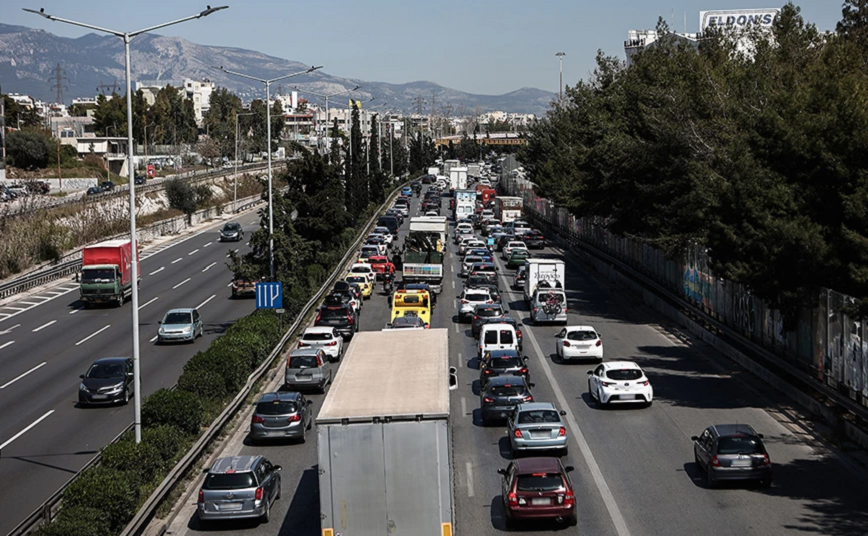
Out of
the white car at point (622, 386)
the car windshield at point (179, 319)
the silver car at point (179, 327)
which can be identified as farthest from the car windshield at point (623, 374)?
the car windshield at point (179, 319)

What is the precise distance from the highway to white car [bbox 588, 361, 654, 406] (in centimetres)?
1413

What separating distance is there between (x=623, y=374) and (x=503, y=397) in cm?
409

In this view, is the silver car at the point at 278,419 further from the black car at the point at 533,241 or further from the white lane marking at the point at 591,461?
the black car at the point at 533,241

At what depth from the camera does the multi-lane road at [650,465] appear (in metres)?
20.5

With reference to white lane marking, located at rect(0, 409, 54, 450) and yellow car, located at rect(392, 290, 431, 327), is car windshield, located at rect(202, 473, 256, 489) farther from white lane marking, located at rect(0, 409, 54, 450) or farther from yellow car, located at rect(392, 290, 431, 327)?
yellow car, located at rect(392, 290, 431, 327)

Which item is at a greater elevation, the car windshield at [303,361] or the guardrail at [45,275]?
the car windshield at [303,361]

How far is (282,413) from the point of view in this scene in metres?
27.5

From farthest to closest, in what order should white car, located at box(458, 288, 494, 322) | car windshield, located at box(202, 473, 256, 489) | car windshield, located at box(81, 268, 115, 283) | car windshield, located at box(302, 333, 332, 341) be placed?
1. car windshield, located at box(81, 268, 115, 283)
2. white car, located at box(458, 288, 494, 322)
3. car windshield, located at box(302, 333, 332, 341)
4. car windshield, located at box(202, 473, 256, 489)

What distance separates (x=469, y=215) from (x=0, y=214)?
158 feet

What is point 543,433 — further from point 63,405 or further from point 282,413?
point 63,405

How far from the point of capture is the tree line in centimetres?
3019

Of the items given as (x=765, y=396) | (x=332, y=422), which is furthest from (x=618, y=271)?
(x=332, y=422)

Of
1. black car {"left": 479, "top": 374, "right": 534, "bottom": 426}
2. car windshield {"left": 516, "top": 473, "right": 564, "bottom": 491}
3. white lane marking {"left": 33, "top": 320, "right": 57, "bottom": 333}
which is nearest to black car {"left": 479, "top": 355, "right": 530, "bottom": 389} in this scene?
black car {"left": 479, "top": 374, "right": 534, "bottom": 426}

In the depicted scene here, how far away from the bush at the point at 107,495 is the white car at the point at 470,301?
94.0 ft
